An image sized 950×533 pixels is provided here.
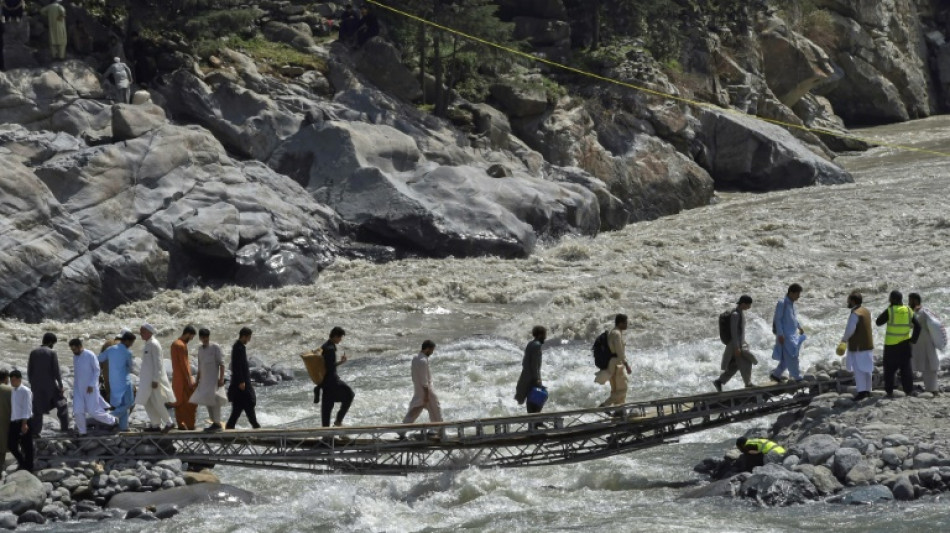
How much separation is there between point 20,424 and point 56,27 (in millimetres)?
18225

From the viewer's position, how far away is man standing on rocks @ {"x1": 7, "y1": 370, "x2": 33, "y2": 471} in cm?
1775

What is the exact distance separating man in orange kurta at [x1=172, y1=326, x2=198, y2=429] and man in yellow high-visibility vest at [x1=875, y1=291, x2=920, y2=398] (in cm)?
786

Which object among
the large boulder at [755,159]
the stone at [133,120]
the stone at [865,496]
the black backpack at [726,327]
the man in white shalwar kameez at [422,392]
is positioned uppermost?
the stone at [133,120]

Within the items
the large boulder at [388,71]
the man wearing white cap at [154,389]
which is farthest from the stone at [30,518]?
the large boulder at [388,71]

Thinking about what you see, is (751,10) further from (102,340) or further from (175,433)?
(175,433)

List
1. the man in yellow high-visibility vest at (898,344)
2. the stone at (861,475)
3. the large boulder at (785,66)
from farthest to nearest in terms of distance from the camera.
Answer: the large boulder at (785,66)
the man in yellow high-visibility vest at (898,344)
the stone at (861,475)

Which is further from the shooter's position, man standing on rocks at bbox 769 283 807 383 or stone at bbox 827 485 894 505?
man standing on rocks at bbox 769 283 807 383

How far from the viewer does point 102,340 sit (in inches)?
1089

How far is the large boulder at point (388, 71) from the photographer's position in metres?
40.1

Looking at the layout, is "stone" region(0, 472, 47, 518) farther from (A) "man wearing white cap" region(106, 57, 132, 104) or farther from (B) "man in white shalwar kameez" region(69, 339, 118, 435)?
(A) "man wearing white cap" region(106, 57, 132, 104)

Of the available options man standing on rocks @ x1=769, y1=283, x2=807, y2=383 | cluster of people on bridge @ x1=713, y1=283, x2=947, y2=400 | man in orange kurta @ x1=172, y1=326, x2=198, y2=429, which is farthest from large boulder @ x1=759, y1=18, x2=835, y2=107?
man in orange kurta @ x1=172, y1=326, x2=198, y2=429

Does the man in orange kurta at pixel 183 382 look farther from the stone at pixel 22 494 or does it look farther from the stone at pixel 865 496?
the stone at pixel 865 496

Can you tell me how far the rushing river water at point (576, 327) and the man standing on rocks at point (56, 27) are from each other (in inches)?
275

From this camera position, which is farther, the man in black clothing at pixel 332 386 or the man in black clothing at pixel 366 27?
the man in black clothing at pixel 366 27
